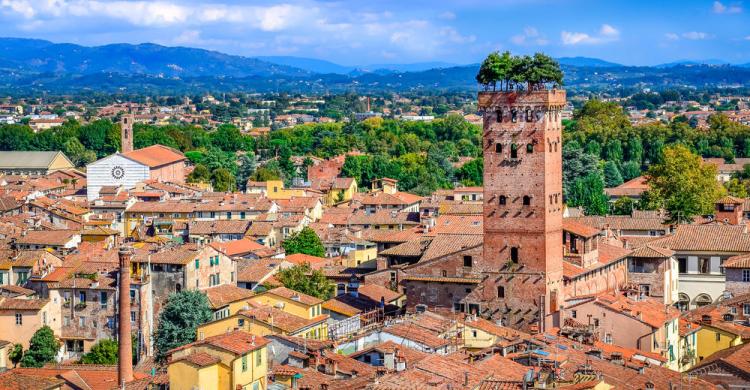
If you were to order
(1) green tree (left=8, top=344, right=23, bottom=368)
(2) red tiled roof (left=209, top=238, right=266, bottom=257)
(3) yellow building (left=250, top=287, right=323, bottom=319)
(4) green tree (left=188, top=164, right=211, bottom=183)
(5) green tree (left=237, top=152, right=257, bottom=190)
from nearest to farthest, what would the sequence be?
1. (3) yellow building (left=250, top=287, right=323, bottom=319)
2. (1) green tree (left=8, top=344, right=23, bottom=368)
3. (2) red tiled roof (left=209, top=238, right=266, bottom=257)
4. (4) green tree (left=188, top=164, right=211, bottom=183)
5. (5) green tree (left=237, top=152, right=257, bottom=190)

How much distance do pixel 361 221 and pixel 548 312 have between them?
28.9 meters

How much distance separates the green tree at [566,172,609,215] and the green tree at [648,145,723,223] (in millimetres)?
4564

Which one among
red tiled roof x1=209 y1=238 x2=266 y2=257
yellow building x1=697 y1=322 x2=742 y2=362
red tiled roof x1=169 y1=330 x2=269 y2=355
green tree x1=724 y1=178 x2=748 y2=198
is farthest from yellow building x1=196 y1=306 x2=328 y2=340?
green tree x1=724 y1=178 x2=748 y2=198

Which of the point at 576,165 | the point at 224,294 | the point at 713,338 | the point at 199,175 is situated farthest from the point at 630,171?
the point at 713,338

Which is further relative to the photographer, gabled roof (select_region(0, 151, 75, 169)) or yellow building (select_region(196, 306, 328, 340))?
gabled roof (select_region(0, 151, 75, 169))

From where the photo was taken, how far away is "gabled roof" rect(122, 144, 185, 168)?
95.5 m

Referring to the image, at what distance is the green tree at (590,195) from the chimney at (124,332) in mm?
40133

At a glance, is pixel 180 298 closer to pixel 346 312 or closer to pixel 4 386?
pixel 346 312

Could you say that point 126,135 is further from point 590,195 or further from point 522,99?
point 522,99

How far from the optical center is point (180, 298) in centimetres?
4828

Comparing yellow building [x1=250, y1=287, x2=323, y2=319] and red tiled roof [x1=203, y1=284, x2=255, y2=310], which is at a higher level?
yellow building [x1=250, y1=287, x2=323, y2=319]

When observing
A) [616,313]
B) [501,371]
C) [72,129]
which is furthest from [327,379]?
[72,129]

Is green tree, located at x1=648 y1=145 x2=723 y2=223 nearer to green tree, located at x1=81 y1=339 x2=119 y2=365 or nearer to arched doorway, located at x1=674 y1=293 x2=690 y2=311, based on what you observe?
arched doorway, located at x1=674 y1=293 x2=690 y2=311

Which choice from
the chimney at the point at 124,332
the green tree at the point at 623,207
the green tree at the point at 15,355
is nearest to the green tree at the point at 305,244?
the green tree at the point at 15,355
